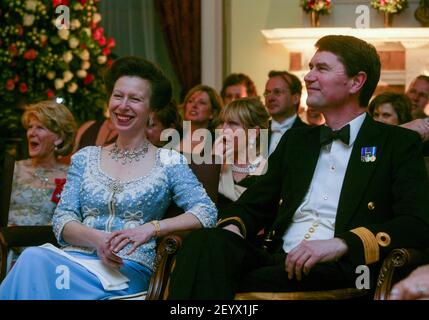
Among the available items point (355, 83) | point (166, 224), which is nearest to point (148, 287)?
point (166, 224)

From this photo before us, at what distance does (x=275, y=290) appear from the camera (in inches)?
118

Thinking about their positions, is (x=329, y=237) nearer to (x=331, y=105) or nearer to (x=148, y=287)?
(x=331, y=105)

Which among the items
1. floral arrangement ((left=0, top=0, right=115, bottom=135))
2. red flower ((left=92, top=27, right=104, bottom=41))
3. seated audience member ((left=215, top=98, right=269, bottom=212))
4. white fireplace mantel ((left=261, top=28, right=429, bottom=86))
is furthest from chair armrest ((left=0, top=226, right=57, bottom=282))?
white fireplace mantel ((left=261, top=28, right=429, bottom=86))

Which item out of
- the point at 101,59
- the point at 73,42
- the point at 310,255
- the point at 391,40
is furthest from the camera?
the point at 391,40

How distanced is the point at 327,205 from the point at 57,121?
177 centimetres

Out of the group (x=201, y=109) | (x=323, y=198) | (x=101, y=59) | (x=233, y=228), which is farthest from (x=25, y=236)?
(x=101, y=59)

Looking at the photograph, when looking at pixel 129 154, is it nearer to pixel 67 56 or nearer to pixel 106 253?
pixel 106 253

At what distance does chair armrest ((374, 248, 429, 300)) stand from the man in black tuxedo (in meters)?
0.06

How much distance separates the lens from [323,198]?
3230 millimetres

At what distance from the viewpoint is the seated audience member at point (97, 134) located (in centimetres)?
543

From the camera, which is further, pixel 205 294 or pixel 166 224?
pixel 166 224

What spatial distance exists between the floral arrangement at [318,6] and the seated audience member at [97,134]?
2.20 meters

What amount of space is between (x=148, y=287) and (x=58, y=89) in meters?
3.35

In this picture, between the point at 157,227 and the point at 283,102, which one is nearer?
the point at 157,227
